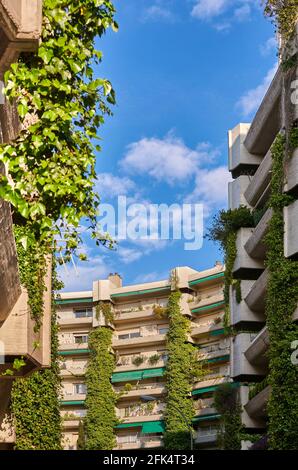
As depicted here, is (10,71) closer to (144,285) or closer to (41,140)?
(41,140)

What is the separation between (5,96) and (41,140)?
76cm

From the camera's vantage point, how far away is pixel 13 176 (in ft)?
34.7

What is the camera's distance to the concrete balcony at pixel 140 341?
6825 cm

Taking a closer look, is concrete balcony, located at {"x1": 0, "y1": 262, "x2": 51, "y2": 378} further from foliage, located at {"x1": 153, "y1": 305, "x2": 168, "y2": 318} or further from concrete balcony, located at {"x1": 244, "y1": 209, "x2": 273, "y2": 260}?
foliage, located at {"x1": 153, "y1": 305, "x2": 168, "y2": 318}

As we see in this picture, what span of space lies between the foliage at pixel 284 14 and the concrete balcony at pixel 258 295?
881 centimetres

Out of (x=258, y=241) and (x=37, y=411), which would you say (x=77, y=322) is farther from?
(x=37, y=411)

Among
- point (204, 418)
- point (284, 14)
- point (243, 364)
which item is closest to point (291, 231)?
point (284, 14)

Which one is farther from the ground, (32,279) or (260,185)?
(260,185)

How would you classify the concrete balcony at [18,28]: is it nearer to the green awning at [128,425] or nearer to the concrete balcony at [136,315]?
the green awning at [128,425]

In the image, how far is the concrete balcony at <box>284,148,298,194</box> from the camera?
2702cm

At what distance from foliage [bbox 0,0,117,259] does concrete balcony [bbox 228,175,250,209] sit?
1112 inches

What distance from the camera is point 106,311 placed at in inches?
2773

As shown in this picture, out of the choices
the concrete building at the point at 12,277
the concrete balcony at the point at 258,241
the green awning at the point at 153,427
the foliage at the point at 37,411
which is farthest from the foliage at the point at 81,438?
the concrete building at the point at 12,277

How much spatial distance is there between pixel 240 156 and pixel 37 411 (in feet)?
64.9
